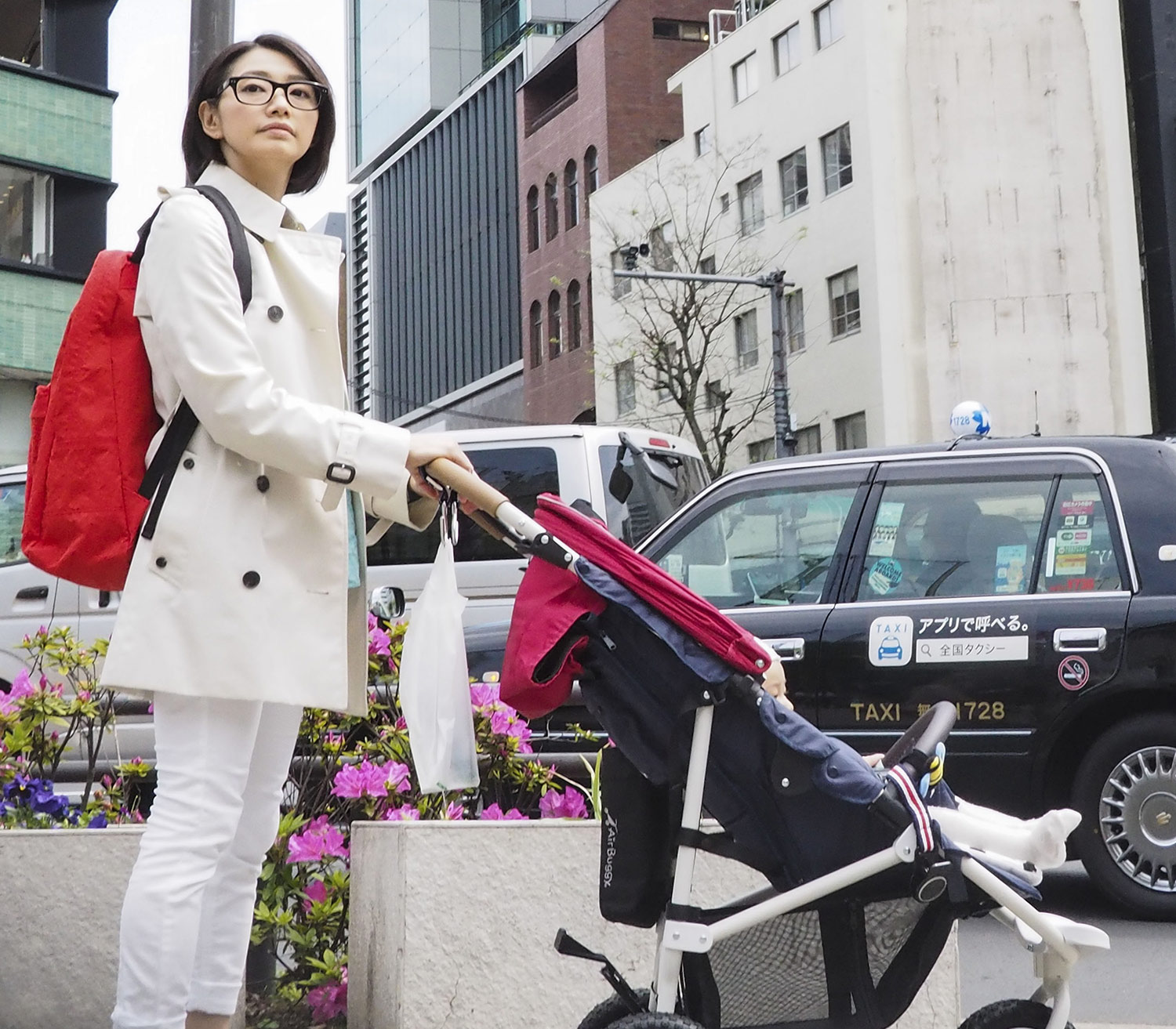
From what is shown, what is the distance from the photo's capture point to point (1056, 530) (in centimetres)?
679

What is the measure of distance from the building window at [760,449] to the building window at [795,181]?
5006 mm

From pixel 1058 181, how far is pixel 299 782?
3138 centimetres

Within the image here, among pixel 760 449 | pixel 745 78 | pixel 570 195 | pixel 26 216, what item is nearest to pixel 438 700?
pixel 26 216

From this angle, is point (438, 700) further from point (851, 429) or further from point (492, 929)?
point (851, 429)

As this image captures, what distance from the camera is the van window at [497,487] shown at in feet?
39.9

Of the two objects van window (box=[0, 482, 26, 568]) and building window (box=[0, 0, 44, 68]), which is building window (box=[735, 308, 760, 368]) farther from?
van window (box=[0, 482, 26, 568])

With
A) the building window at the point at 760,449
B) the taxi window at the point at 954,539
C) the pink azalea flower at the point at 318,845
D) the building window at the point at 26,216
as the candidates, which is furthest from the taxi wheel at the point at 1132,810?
the building window at the point at 760,449

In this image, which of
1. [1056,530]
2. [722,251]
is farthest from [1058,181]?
[1056,530]

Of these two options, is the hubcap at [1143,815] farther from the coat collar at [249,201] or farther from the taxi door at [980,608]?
the coat collar at [249,201]

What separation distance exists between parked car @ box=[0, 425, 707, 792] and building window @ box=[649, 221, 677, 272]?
27.3m

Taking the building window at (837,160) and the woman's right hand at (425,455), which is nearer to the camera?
the woman's right hand at (425,455)

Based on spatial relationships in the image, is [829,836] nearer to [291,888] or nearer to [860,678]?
[291,888]

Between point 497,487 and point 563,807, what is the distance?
7620 mm

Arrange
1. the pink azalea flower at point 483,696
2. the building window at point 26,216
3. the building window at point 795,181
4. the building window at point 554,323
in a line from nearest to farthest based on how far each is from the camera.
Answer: the pink azalea flower at point 483,696 → the building window at point 26,216 → the building window at point 795,181 → the building window at point 554,323
